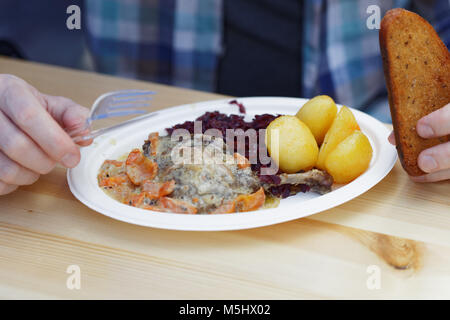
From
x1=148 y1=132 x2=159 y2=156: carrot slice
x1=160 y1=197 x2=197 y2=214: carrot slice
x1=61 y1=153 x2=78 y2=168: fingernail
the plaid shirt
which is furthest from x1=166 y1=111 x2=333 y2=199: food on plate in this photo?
the plaid shirt

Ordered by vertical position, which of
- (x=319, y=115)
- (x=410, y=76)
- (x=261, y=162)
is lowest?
(x=261, y=162)

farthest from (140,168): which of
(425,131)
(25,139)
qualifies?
(425,131)

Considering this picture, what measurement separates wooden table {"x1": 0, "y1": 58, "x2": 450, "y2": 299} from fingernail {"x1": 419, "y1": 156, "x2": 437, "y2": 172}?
0.34 ft

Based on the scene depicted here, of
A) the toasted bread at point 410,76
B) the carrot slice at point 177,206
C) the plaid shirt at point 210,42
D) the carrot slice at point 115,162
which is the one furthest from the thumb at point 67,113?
the plaid shirt at point 210,42

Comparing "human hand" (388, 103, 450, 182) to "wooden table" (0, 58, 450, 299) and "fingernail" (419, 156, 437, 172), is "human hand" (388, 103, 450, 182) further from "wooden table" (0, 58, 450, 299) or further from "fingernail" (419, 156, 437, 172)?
"wooden table" (0, 58, 450, 299)

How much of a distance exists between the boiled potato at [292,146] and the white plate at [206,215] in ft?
0.32

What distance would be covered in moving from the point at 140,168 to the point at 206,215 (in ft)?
1.02

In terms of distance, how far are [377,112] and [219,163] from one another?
51.1 inches

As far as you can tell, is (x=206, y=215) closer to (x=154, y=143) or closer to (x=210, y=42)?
(x=154, y=143)

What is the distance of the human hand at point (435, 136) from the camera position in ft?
3.73

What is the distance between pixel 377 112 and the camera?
221cm

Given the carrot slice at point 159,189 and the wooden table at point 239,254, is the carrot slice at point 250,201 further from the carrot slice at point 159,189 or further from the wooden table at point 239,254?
the carrot slice at point 159,189

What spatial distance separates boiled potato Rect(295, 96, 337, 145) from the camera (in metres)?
1.38

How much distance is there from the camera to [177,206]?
111 centimetres
